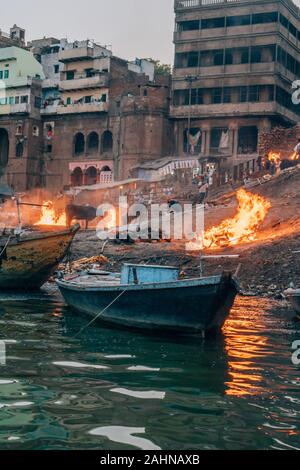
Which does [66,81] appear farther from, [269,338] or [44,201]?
[269,338]

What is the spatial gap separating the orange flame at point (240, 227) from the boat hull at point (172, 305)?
584 inches

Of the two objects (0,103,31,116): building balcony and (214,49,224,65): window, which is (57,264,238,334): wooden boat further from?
(0,103,31,116): building balcony

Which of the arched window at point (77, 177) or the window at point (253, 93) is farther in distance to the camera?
the arched window at point (77, 177)

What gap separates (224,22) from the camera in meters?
53.5

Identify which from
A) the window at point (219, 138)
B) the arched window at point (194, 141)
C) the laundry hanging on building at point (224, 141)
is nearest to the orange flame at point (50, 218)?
the arched window at point (194, 141)

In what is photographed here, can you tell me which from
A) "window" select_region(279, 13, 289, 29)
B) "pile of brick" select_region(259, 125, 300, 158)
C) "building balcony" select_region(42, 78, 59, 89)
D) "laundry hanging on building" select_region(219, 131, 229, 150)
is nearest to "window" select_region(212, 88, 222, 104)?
"laundry hanging on building" select_region(219, 131, 229, 150)

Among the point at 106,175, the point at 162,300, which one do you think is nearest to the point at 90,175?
the point at 106,175

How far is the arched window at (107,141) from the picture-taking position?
5838cm

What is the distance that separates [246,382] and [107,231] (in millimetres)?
26953

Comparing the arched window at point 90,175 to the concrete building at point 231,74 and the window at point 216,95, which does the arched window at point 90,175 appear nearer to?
the concrete building at point 231,74

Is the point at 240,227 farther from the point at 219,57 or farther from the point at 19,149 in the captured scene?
the point at 19,149

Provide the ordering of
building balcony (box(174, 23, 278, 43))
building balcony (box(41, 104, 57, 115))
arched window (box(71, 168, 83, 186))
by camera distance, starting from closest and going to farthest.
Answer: building balcony (box(174, 23, 278, 43)) < arched window (box(71, 168, 83, 186)) < building balcony (box(41, 104, 57, 115))

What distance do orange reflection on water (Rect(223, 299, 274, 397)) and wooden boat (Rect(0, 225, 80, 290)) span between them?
755 centimetres

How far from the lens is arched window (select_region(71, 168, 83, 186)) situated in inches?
2340
